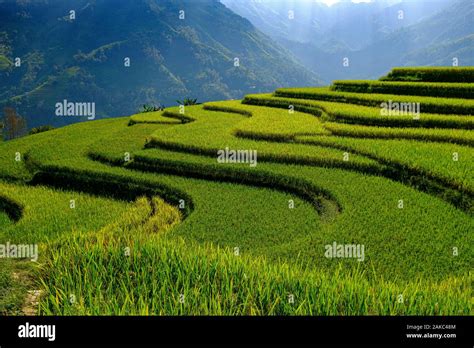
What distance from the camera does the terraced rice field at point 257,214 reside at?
13.9ft

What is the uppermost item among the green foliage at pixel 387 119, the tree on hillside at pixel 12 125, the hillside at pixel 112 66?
the hillside at pixel 112 66

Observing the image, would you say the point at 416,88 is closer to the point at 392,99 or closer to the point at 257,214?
the point at 392,99

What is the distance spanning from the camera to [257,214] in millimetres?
9695

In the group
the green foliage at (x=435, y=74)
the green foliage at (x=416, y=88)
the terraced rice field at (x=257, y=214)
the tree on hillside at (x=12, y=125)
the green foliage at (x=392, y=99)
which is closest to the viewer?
the terraced rice field at (x=257, y=214)

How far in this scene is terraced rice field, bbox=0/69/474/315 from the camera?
423cm

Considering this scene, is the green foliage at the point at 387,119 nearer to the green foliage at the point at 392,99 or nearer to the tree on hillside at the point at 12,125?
the green foliage at the point at 392,99

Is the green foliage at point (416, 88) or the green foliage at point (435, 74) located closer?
the green foliage at point (416, 88)

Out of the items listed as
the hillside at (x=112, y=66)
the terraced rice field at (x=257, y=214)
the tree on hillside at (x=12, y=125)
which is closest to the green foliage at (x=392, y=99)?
the terraced rice field at (x=257, y=214)

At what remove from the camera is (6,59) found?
16212 cm

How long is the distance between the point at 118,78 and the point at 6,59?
38.8 meters

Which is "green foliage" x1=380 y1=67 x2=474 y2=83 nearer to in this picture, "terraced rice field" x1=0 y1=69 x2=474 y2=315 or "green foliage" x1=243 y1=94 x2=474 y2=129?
"terraced rice field" x1=0 y1=69 x2=474 y2=315

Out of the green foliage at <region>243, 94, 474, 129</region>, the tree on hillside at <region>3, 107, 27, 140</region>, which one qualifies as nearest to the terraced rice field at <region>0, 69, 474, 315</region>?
the green foliage at <region>243, 94, 474, 129</region>

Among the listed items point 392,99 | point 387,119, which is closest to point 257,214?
point 387,119
